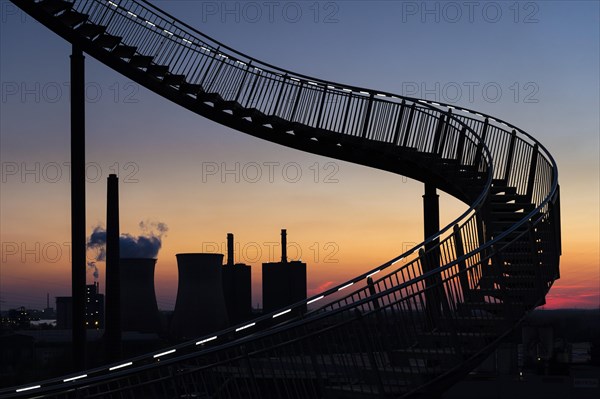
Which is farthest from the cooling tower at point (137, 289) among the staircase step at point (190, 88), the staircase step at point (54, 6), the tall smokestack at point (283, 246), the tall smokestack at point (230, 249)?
the staircase step at point (54, 6)

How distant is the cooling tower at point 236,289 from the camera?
123312mm

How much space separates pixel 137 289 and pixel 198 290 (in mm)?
11189

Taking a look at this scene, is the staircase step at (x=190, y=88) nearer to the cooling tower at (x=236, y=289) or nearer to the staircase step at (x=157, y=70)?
the staircase step at (x=157, y=70)

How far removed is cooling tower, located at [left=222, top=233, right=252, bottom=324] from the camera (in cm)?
12331

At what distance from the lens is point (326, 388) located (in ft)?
37.9

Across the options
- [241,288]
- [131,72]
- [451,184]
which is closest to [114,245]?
[131,72]

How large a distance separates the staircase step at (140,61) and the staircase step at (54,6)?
1.92 metres

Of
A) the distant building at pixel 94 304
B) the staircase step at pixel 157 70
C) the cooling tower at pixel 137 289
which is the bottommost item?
the distant building at pixel 94 304

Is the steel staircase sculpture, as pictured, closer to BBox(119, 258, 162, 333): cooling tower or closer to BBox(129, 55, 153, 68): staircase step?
BBox(129, 55, 153, 68): staircase step

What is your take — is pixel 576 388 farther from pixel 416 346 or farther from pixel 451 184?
pixel 416 346

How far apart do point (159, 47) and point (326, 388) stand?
1238cm

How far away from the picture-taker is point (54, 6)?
21.2 m

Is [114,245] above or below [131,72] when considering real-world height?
below

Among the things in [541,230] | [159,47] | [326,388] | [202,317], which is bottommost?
[202,317]
